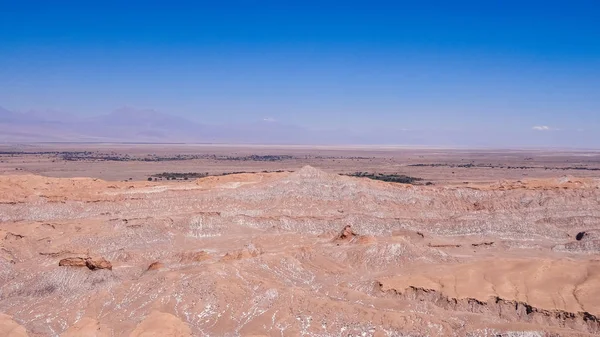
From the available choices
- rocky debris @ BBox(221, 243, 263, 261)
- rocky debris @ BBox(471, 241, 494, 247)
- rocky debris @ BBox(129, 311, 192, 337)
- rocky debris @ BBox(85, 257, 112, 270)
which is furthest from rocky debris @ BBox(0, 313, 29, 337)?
rocky debris @ BBox(471, 241, 494, 247)

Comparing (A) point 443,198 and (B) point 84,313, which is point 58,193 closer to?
(B) point 84,313

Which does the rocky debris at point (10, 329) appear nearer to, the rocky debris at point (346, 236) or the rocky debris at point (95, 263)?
the rocky debris at point (95, 263)

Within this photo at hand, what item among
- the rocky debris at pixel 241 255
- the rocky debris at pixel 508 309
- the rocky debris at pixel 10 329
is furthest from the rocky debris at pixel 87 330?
the rocky debris at pixel 508 309

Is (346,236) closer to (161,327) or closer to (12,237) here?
(161,327)

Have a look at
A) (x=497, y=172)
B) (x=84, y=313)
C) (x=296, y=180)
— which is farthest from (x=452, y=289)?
(x=497, y=172)

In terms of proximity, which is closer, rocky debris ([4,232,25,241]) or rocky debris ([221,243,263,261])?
rocky debris ([221,243,263,261])

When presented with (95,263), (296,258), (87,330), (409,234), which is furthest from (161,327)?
(409,234)

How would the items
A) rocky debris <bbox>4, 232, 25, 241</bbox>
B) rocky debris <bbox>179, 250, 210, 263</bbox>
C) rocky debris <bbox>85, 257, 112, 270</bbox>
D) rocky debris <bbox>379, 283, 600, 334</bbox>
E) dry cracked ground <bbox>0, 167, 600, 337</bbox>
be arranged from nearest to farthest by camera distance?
rocky debris <bbox>379, 283, 600, 334</bbox>
dry cracked ground <bbox>0, 167, 600, 337</bbox>
rocky debris <bbox>85, 257, 112, 270</bbox>
rocky debris <bbox>179, 250, 210, 263</bbox>
rocky debris <bbox>4, 232, 25, 241</bbox>

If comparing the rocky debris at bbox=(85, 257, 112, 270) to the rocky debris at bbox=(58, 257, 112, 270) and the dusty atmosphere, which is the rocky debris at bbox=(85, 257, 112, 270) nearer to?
the rocky debris at bbox=(58, 257, 112, 270)
